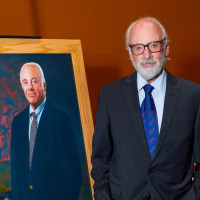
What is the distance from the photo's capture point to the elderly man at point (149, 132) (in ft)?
5.25

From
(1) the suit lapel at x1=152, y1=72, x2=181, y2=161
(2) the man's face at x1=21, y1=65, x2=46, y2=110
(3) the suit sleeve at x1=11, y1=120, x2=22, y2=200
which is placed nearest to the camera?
(1) the suit lapel at x1=152, y1=72, x2=181, y2=161

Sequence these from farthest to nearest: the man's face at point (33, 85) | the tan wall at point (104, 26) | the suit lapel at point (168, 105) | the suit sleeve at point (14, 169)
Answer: the tan wall at point (104, 26) → the man's face at point (33, 85) → the suit sleeve at point (14, 169) → the suit lapel at point (168, 105)

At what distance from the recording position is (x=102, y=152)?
1751mm

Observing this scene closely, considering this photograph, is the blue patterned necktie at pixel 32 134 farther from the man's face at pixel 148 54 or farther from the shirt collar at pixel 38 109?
the man's face at pixel 148 54

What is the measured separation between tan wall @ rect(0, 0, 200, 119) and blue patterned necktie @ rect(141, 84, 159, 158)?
3.64 ft

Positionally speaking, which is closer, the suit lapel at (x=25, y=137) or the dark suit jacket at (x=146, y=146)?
the dark suit jacket at (x=146, y=146)

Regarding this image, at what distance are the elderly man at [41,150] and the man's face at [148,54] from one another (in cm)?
57

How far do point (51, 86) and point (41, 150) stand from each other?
37 centimetres

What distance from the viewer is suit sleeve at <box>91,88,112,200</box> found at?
1724 mm

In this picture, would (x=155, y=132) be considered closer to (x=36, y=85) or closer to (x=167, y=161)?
(x=167, y=161)

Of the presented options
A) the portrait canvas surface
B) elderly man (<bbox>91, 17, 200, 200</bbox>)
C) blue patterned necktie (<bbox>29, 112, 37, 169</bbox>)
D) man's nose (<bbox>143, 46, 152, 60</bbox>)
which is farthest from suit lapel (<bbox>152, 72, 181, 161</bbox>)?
blue patterned necktie (<bbox>29, 112, 37, 169</bbox>)

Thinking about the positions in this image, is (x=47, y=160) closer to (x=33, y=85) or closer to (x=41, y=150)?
(x=41, y=150)

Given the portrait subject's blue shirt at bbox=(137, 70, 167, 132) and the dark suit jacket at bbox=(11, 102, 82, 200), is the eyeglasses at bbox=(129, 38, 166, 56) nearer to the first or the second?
the portrait subject's blue shirt at bbox=(137, 70, 167, 132)

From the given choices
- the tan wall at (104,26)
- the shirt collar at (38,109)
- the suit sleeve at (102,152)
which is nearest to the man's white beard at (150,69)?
the suit sleeve at (102,152)
